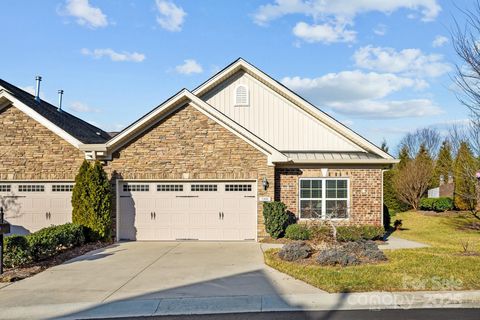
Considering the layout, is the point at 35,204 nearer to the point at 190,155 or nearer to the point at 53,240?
the point at 53,240

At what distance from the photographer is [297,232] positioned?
1506 cm

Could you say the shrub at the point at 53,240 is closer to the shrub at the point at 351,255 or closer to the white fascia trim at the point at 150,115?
the white fascia trim at the point at 150,115

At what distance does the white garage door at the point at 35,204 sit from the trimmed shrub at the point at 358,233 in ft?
32.6

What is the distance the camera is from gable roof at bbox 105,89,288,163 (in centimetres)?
1550

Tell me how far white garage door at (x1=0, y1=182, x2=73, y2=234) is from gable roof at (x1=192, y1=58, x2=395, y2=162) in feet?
22.3

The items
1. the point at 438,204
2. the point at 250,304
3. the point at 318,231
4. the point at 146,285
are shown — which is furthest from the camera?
the point at 438,204

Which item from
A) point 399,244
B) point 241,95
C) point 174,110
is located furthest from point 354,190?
point 174,110

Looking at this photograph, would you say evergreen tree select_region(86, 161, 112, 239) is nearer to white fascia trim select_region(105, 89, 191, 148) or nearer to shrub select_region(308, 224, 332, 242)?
white fascia trim select_region(105, 89, 191, 148)

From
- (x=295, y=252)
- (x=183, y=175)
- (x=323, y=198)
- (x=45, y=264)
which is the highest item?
(x=183, y=175)

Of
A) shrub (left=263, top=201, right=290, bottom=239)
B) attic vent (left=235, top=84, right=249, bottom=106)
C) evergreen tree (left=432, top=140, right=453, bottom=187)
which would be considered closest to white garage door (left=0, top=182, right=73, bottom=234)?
shrub (left=263, top=201, right=290, bottom=239)

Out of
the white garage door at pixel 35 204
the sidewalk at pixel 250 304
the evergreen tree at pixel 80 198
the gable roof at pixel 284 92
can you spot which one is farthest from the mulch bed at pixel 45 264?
the gable roof at pixel 284 92

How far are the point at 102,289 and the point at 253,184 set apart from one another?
8.11 meters

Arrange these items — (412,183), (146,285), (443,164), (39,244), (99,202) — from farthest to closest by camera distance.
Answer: (443,164), (412,183), (99,202), (39,244), (146,285)

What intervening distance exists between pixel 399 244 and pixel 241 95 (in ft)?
28.9
